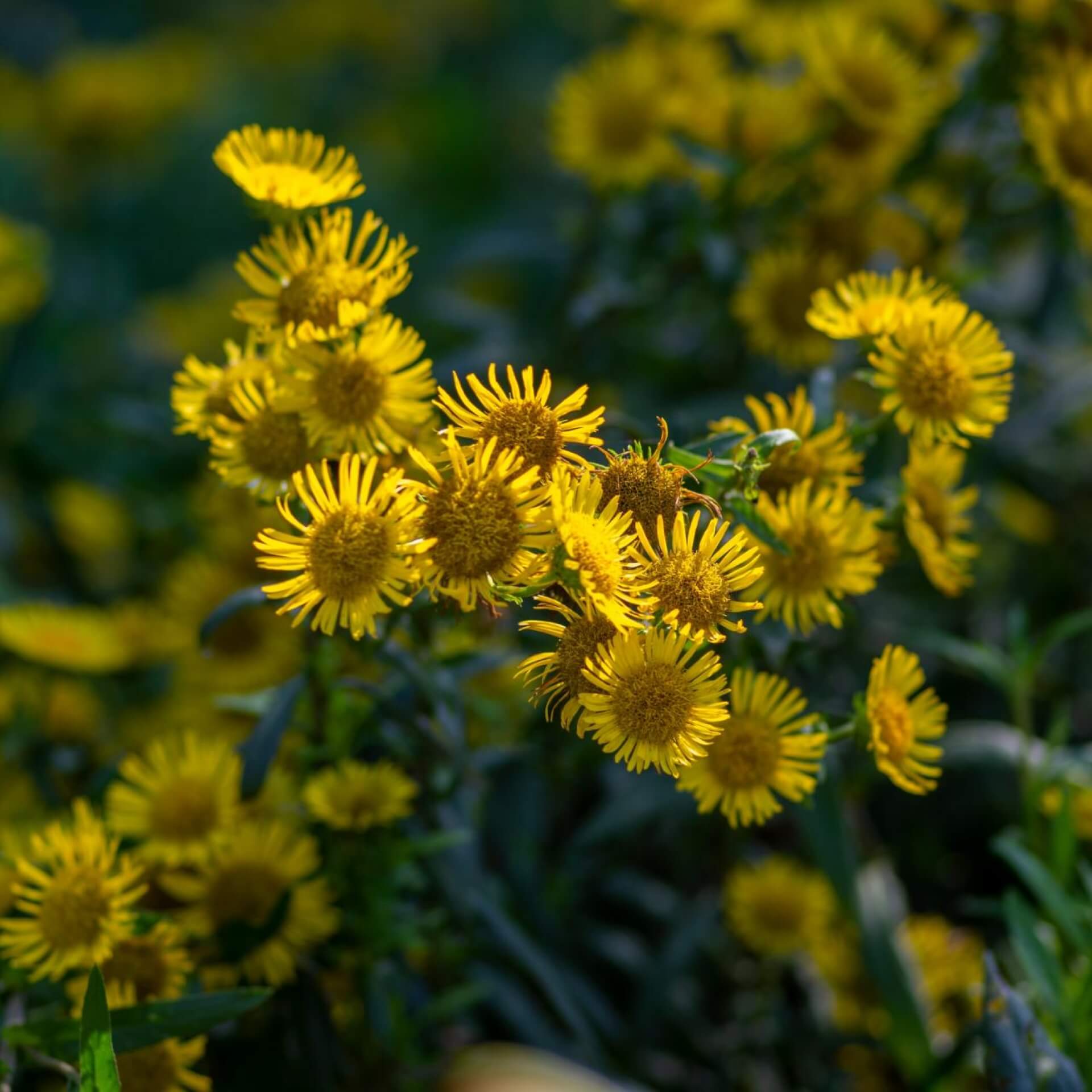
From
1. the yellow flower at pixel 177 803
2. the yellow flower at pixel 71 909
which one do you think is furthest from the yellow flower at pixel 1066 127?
the yellow flower at pixel 71 909

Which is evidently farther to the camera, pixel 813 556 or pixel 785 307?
pixel 785 307

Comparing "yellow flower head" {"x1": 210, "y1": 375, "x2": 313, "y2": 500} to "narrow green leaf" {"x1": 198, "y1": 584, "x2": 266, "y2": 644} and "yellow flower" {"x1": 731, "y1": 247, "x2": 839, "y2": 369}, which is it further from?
"yellow flower" {"x1": 731, "y1": 247, "x2": 839, "y2": 369}

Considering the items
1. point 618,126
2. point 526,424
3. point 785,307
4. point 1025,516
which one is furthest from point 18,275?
point 1025,516

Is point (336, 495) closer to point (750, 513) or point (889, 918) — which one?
point (750, 513)

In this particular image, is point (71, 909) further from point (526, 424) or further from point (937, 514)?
point (937, 514)

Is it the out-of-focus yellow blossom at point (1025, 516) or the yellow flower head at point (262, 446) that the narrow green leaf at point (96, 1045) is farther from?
the out-of-focus yellow blossom at point (1025, 516)
